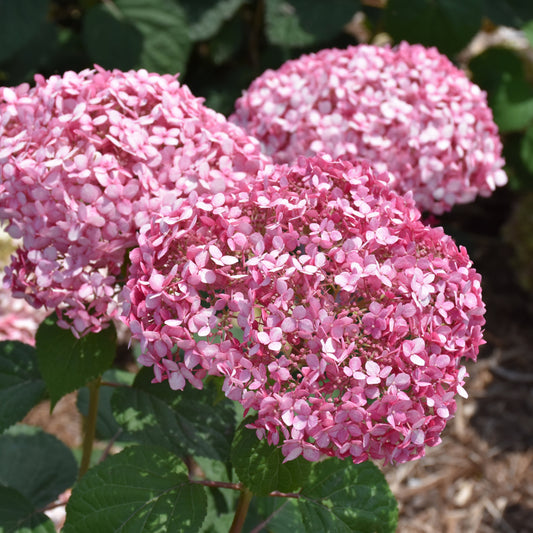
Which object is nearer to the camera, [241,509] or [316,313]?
[316,313]

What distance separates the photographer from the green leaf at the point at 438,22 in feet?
8.35

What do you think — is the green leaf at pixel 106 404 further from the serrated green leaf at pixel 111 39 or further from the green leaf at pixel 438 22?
the green leaf at pixel 438 22

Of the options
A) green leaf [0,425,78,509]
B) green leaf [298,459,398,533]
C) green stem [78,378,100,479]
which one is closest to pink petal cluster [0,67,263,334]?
green stem [78,378,100,479]

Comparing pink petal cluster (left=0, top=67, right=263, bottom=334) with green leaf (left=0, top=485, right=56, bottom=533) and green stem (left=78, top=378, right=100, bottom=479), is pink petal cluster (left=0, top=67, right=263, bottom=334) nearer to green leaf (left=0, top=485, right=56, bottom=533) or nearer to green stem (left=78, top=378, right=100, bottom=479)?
green stem (left=78, top=378, right=100, bottom=479)

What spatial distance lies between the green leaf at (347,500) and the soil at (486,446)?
1379mm

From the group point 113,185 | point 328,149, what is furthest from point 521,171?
point 113,185

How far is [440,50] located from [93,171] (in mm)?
1820

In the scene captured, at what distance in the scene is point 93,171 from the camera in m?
1.05

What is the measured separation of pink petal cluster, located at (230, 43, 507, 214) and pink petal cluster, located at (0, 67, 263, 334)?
0.92ft

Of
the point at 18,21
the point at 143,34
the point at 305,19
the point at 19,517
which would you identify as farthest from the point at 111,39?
the point at 19,517

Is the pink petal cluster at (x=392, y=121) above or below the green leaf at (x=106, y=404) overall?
above

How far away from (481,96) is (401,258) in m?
0.67

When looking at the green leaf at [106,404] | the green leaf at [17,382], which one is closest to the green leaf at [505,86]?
the green leaf at [106,404]

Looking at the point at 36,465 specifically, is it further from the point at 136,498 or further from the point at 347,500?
the point at 347,500
